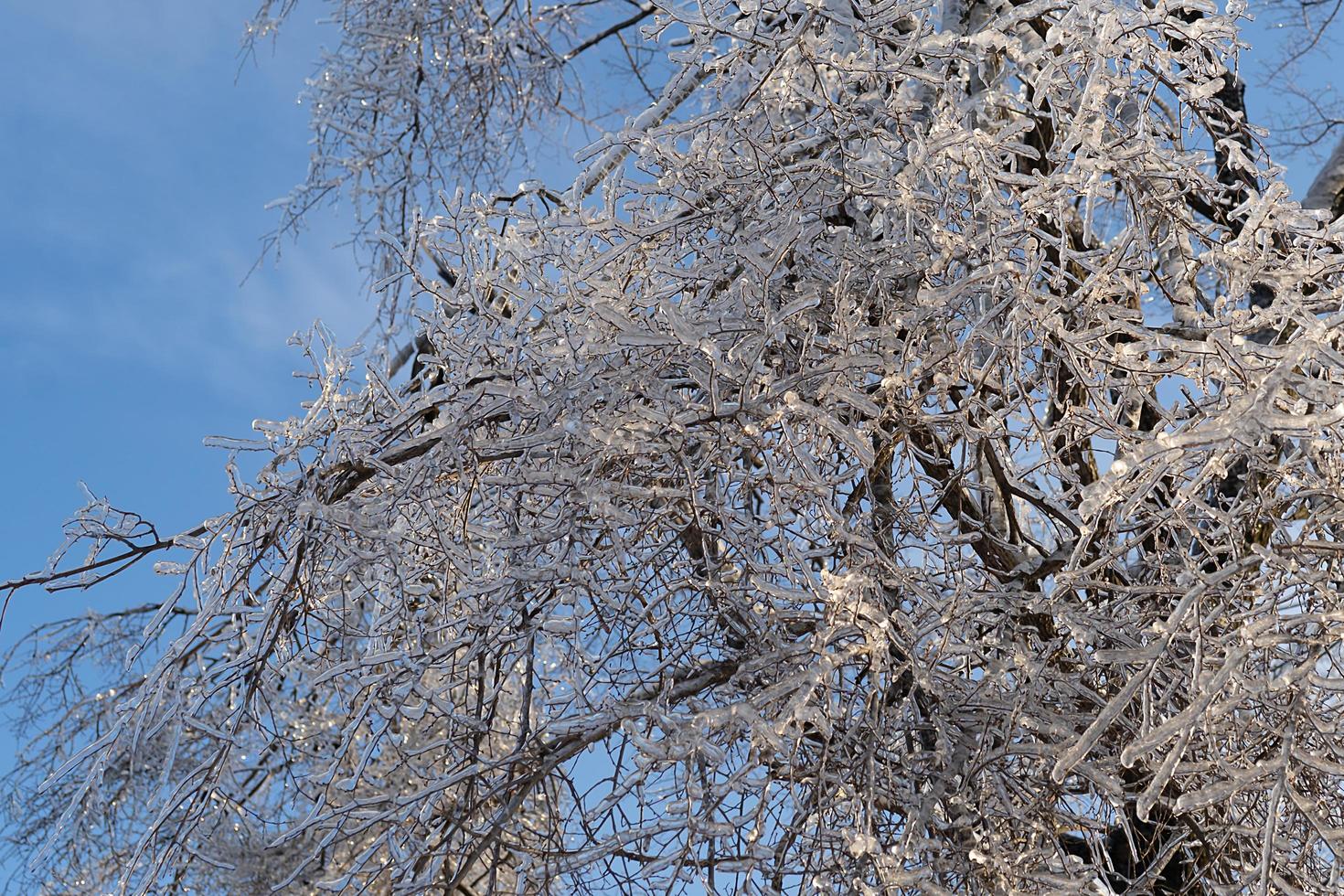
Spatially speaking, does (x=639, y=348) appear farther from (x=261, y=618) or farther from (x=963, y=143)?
(x=261, y=618)

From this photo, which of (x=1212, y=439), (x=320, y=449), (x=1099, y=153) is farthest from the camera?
(x=320, y=449)

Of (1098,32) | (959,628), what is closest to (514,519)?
(959,628)

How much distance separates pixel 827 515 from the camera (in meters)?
2.08

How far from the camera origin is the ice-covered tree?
201 centimetres

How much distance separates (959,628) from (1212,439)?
32.1 inches

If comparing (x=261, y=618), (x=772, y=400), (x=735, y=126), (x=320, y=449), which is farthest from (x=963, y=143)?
(x=261, y=618)

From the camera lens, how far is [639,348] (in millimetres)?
2238

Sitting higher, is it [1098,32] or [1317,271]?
[1098,32]

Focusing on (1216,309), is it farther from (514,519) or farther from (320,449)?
(320,449)

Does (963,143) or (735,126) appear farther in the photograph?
(735,126)

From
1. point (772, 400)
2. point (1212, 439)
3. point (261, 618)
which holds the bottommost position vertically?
point (1212, 439)

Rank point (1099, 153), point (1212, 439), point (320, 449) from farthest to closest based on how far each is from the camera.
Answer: point (320, 449)
point (1099, 153)
point (1212, 439)

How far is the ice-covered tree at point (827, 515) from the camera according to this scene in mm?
2006

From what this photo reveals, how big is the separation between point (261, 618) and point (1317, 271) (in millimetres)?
2068
